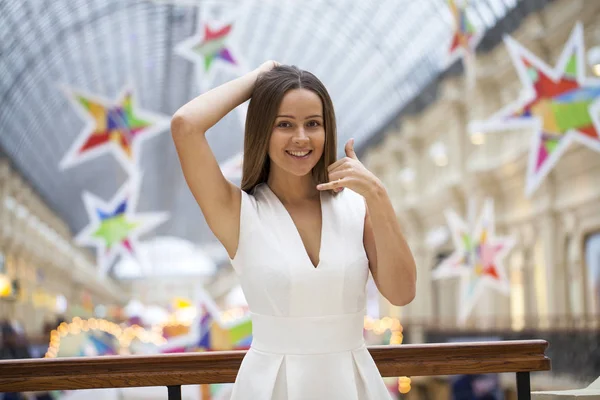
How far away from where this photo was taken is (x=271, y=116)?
260 cm

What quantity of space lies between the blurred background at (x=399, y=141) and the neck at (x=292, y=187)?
0.27m

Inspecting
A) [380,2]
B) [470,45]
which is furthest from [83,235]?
[380,2]

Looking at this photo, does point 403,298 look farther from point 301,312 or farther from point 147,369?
point 147,369

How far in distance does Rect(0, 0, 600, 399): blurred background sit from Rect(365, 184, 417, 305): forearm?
0.50 meters

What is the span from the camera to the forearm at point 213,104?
2.54 m

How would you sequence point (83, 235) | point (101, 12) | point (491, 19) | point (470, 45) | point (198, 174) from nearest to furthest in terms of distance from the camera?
point (198, 174)
point (83, 235)
point (470, 45)
point (491, 19)
point (101, 12)

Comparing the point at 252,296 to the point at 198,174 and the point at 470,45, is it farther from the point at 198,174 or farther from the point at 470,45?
the point at 470,45

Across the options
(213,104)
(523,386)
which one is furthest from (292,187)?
(523,386)

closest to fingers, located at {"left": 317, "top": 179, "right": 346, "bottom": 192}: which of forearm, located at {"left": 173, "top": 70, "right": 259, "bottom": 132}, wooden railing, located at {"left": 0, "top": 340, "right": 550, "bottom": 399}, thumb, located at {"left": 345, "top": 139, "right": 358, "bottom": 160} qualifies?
thumb, located at {"left": 345, "top": 139, "right": 358, "bottom": 160}

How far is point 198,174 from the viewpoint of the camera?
2.55 meters

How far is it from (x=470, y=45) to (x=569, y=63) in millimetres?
4710

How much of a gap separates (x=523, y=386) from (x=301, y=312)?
53.2 inches

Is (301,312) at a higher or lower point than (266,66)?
lower


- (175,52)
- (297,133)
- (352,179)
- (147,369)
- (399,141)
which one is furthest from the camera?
(399,141)
